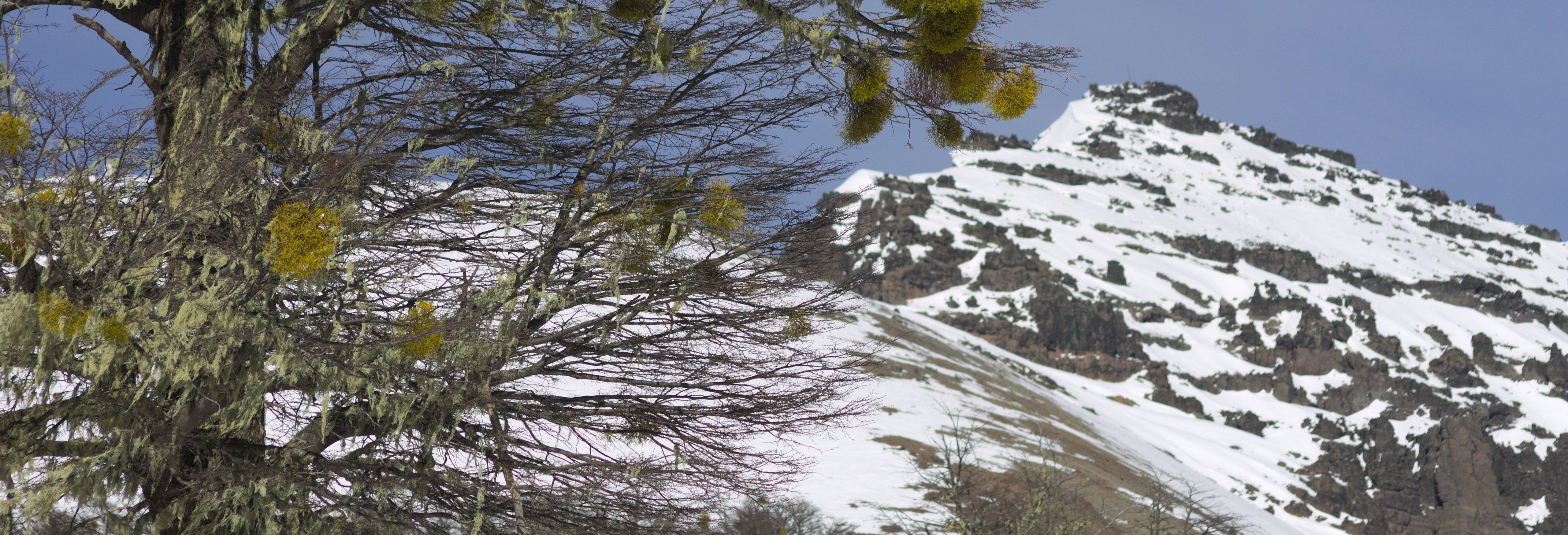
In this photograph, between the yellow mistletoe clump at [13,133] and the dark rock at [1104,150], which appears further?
the dark rock at [1104,150]

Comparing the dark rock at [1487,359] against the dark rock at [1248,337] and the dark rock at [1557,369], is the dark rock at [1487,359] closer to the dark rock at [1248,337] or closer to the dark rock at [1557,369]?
the dark rock at [1557,369]

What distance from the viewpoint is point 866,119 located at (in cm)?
639

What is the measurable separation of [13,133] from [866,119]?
4.86 metres

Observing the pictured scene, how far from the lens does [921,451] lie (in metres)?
25.8

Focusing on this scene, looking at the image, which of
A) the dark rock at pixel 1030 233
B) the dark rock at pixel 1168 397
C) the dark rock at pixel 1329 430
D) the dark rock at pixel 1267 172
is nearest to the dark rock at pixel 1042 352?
the dark rock at pixel 1168 397

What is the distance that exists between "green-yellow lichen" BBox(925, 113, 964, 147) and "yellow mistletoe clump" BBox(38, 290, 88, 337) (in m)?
4.85

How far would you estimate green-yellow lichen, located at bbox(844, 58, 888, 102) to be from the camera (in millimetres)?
5746

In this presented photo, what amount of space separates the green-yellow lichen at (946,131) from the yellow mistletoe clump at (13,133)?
16.9ft

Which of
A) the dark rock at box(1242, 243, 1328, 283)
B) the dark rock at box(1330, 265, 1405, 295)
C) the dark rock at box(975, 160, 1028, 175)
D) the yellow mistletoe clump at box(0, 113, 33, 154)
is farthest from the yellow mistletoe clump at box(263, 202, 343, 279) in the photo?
the dark rock at box(975, 160, 1028, 175)

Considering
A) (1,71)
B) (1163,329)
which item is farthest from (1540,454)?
(1,71)

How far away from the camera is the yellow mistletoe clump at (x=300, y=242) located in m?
4.79

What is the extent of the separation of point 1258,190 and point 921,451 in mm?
171426

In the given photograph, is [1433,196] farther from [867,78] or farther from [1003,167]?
[867,78]

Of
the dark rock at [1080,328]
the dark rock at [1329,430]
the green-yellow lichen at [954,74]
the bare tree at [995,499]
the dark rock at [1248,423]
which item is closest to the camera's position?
the green-yellow lichen at [954,74]
